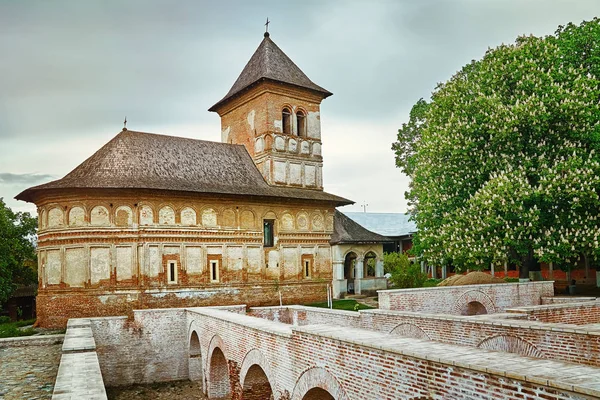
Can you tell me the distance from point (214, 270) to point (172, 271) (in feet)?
7.12

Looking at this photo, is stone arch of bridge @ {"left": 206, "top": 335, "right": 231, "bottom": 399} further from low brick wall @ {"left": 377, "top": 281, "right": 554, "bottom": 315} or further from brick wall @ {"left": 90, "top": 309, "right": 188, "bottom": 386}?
low brick wall @ {"left": 377, "top": 281, "right": 554, "bottom": 315}

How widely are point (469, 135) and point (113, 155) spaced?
54.6 ft

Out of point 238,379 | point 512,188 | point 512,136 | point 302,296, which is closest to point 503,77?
point 512,136

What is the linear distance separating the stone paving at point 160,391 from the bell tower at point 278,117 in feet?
43.4

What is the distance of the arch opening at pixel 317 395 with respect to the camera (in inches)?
381

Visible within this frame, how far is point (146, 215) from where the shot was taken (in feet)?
81.4

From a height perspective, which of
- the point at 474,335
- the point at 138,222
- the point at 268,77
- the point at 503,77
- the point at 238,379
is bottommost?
the point at 238,379

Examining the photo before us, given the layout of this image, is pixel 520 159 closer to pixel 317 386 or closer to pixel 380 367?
pixel 317 386

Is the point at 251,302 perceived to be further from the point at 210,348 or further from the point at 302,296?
the point at 210,348

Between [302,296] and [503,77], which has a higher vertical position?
[503,77]

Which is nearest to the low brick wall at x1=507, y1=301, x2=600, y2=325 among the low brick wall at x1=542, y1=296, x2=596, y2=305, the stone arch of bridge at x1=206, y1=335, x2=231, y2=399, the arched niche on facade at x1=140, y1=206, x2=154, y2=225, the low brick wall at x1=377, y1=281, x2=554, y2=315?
the low brick wall at x1=542, y1=296, x2=596, y2=305

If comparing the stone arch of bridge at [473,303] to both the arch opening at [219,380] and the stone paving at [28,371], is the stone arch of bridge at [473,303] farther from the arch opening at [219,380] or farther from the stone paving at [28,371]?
the stone paving at [28,371]

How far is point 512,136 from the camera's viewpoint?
2164 centimetres

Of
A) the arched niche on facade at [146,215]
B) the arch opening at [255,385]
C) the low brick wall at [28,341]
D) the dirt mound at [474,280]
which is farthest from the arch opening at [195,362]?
the dirt mound at [474,280]
